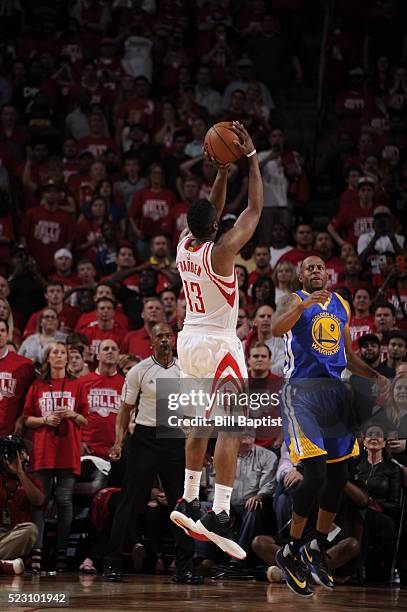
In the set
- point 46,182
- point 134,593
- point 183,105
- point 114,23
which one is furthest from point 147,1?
point 134,593

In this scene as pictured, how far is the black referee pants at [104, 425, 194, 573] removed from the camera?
9.95 m

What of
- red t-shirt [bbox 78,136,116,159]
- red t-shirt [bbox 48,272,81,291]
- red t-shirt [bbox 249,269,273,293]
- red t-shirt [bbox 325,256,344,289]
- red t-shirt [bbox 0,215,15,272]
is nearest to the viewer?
red t-shirt [bbox 249,269,273,293]

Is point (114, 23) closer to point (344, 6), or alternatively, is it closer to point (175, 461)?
point (344, 6)

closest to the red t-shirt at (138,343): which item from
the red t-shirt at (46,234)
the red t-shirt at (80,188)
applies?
the red t-shirt at (46,234)

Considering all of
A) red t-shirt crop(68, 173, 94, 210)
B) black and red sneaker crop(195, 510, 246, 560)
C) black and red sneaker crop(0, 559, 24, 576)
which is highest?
red t-shirt crop(68, 173, 94, 210)

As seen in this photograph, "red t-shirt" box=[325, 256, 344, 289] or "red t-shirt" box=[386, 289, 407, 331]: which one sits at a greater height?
"red t-shirt" box=[325, 256, 344, 289]

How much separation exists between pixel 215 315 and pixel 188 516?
4.44 feet

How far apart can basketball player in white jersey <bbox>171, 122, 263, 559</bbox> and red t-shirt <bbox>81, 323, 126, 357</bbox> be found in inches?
180

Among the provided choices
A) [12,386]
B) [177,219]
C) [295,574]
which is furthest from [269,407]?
[177,219]

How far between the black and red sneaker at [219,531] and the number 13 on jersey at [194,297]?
135 cm

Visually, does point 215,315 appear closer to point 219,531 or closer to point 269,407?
point 219,531

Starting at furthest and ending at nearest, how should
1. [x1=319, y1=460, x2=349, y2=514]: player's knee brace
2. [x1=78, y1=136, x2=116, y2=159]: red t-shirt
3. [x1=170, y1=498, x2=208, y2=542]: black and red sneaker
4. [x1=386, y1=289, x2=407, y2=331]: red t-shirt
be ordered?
[x1=78, y1=136, x2=116, y2=159]: red t-shirt, [x1=386, y1=289, x2=407, y2=331]: red t-shirt, [x1=319, y1=460, x2=349, y2=514]: player's knee brace, [x1=170, y1=498, x2=208, y2=542]: black and red sneaker

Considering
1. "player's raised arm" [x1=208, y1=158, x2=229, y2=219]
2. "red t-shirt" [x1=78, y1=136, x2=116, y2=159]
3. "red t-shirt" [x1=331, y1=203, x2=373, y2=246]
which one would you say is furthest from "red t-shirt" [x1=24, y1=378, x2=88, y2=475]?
"red t-shirt" [x1=78, y1=136, x2=116, y2=159]

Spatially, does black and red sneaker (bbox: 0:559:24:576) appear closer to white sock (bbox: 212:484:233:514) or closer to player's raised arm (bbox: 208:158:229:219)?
white sock (bbox: 212:484:233:514)
